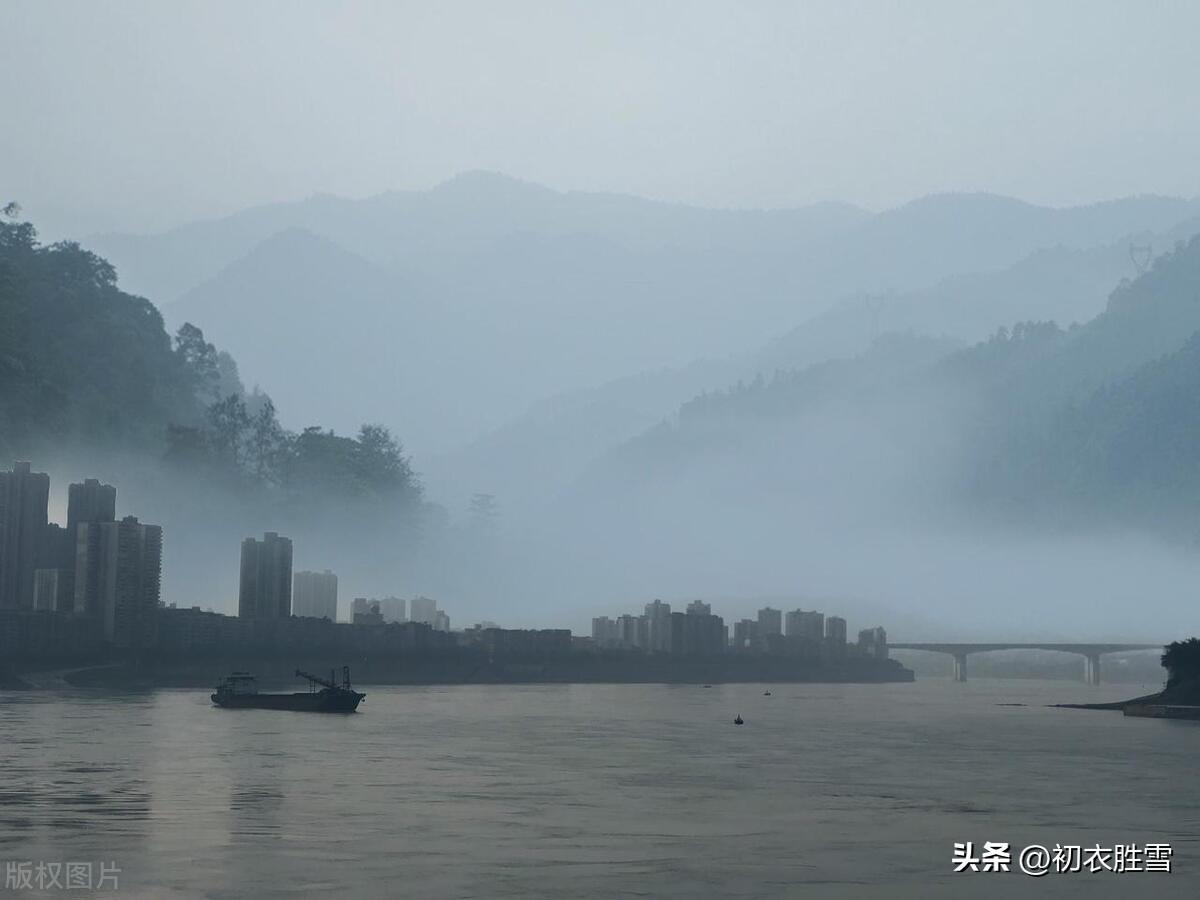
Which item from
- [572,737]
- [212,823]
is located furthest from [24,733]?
[212,823]

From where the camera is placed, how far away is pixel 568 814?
354ft

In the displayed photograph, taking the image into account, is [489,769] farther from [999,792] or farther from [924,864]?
[924,864]

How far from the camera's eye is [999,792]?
130 metres

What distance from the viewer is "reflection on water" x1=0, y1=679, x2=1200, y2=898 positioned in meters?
80.3

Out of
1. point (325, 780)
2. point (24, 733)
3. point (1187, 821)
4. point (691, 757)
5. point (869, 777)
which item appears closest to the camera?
point (1187, 821)

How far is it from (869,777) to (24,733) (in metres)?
92.5

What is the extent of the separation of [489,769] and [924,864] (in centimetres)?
6374

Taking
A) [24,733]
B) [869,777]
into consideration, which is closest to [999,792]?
[869,777]

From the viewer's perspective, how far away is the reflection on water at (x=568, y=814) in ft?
263

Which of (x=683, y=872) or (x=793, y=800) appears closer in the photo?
(x=683, y=872)

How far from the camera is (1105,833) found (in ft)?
335

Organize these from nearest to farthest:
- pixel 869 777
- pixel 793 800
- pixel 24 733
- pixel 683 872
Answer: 1. pixel 683 872
2. pixel 793 800
3. pixel 869 777
4. pixel 24 733

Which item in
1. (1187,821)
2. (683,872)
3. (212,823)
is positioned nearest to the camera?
(683,872)

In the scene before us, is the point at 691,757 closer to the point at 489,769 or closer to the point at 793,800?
the point at 489,769
